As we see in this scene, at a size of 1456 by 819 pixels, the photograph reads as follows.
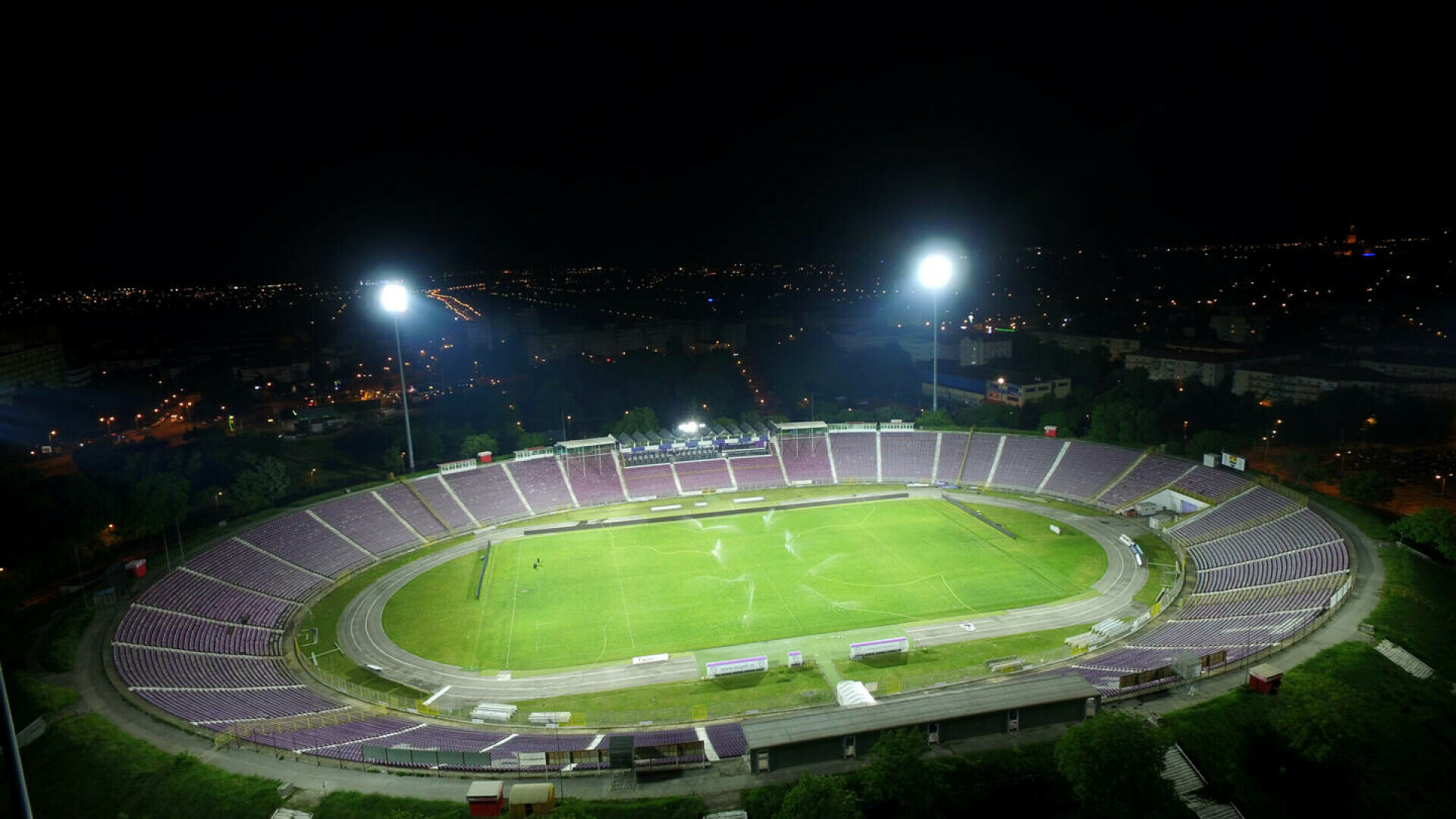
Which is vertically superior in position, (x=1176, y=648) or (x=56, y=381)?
(x=56, y=381)

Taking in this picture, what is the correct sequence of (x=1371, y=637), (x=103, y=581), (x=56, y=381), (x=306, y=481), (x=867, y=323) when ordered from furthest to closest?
(x=867, y=323), (x=56, y=381), (x=306, y=481), (x=103, y=581), (x=1371, y=637)

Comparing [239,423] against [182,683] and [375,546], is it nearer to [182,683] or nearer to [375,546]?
[375,546]

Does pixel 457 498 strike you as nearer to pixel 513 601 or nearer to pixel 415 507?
pixel 415 507

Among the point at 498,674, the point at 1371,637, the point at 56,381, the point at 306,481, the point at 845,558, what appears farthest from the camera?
the point at 56,381

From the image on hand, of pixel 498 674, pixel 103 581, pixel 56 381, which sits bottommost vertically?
pixel 498 674

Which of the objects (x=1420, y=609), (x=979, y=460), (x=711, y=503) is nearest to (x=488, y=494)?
(x=711, y=503)

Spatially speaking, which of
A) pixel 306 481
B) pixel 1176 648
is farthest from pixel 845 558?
pixel 306 481

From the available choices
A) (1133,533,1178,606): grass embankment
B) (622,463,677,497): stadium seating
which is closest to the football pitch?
(1133,533,1178,606): grass embankment
